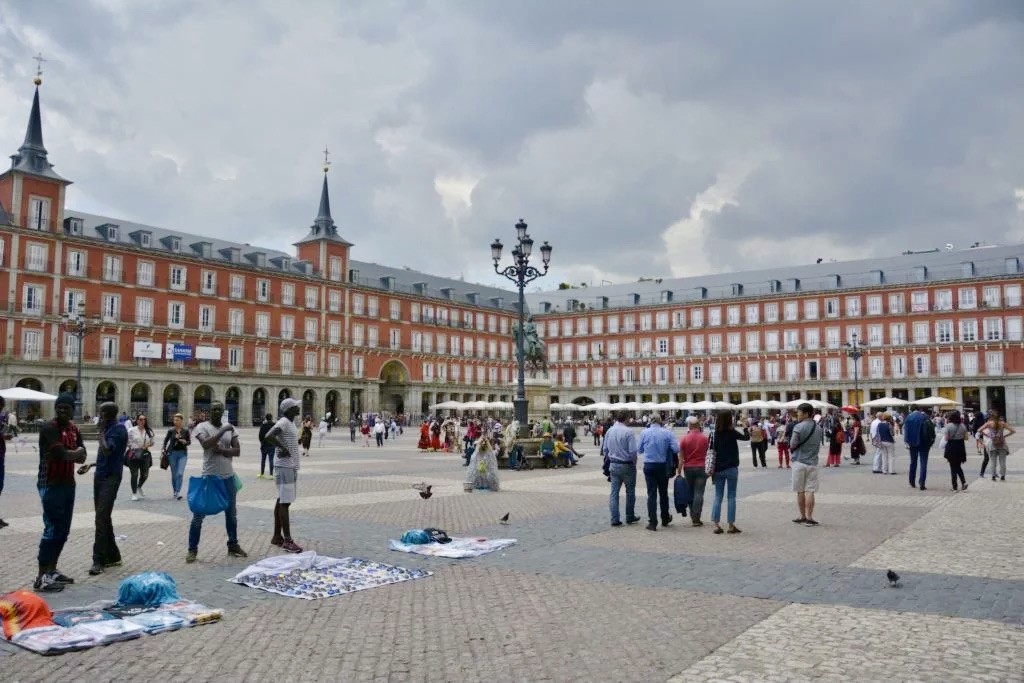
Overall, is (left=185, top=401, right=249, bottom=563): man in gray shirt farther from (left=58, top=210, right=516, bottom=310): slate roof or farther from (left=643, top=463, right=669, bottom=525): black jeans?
(left=58, top=210, right=516, bottom=310): slate roof

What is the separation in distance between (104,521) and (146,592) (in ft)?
5.44

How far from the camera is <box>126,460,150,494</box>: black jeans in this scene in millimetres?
12969

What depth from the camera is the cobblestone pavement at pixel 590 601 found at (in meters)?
4.79

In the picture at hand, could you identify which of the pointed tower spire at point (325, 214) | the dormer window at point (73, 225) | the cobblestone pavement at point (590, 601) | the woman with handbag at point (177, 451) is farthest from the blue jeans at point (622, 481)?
the pointed tower spire at point (325, 214)

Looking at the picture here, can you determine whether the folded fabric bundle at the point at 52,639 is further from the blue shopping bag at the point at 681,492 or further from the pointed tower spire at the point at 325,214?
the pointed tower spire at the point at 325,214

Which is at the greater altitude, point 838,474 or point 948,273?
point 948,273

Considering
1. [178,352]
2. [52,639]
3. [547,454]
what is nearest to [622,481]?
[52,639]

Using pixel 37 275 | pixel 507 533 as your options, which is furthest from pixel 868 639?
pixel 37 275

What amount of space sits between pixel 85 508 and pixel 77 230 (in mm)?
44535

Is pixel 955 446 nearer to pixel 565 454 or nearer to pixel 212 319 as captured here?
pixel 565 454

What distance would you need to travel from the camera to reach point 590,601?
20.8 feet

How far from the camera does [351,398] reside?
65.2 metres

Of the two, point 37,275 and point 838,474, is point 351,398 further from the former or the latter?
point 838,474

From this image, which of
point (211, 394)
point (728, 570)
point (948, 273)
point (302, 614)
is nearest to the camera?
point (302, 614)
